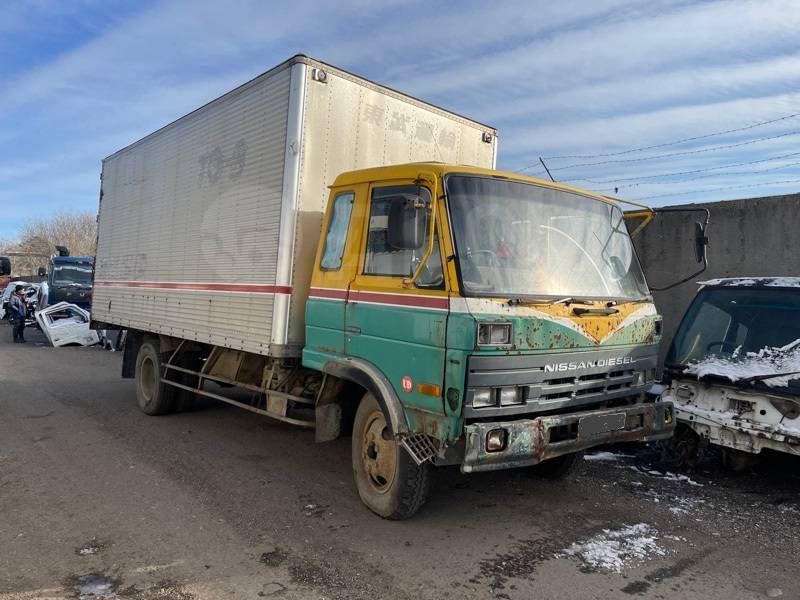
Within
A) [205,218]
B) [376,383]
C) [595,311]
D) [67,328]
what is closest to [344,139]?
[205,218]

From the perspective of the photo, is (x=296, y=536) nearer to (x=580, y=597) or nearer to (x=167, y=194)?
(x=580, y=597)

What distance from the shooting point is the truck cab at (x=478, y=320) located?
3.86m

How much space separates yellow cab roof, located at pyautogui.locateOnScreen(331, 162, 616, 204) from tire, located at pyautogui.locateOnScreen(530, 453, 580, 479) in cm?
223

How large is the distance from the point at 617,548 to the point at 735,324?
2.77 metres

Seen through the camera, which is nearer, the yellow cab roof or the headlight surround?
the headlight surround

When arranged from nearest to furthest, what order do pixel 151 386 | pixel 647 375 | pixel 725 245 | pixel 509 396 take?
pixel 509 396, pixel 647 375, pixel 725 245, pixel 151 386

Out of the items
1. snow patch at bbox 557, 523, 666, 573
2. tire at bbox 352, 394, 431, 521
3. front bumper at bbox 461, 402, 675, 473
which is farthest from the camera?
tire at bbox 352, 394, 431, 521

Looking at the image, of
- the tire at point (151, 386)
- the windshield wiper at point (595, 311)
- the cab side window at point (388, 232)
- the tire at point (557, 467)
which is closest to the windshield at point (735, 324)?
the tire at point (557, 467)

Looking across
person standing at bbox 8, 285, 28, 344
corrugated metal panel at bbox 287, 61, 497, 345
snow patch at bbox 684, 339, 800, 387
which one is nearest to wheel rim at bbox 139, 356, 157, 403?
corrugated metal panel at bbox 287, 61, 497, 345

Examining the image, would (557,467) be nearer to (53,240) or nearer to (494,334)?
(494,334)

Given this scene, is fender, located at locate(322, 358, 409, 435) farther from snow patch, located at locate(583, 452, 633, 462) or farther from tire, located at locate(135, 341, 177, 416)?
tire, located at locate(135, 341, 177, 416)

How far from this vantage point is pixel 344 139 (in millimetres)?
5523

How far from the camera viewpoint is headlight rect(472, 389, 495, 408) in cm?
381

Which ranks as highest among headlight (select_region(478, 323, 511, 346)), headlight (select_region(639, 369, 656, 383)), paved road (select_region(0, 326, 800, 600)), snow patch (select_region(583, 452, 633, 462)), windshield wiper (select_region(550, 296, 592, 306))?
windshield wiper (select_region(550, 296, 592, 306))
